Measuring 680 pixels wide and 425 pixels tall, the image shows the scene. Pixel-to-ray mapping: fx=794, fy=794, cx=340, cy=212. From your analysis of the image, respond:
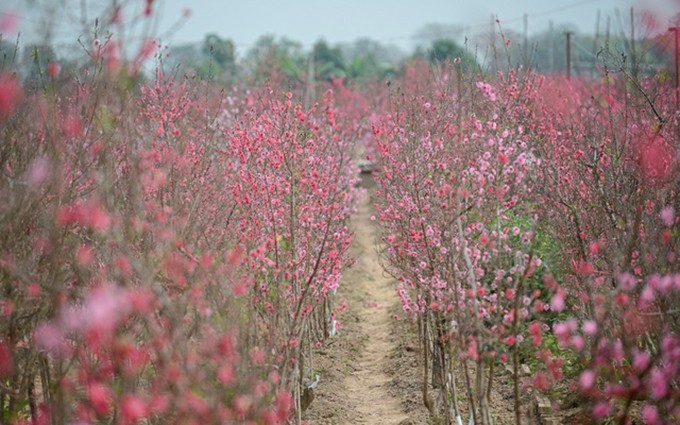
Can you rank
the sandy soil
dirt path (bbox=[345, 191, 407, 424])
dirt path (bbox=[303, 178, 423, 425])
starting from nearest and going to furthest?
the sandy soil → dirt path (bbox=[303, 178, 423, 425]) → dirt path (bbox=[345, 191, 407, 424])

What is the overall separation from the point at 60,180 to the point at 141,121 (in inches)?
214

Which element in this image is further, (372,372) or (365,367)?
(365,367)

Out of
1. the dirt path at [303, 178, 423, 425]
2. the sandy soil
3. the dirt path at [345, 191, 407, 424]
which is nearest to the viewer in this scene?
the sandy soil

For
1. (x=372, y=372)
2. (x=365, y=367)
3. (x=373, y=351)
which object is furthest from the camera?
(x=373, y=351)

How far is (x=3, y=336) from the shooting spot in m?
5.88

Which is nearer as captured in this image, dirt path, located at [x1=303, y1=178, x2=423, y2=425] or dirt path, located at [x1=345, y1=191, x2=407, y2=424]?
dirt path, located at [x1=303, y1=178, x2=423, y2=425]

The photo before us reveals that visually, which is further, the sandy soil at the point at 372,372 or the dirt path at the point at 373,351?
the dirt path at the point at 373,351

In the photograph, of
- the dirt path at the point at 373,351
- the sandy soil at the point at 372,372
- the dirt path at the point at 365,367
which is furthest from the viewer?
the dirt path at the point at 373,351

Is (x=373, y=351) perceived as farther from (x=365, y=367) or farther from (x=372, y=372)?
(x=372, y=372)

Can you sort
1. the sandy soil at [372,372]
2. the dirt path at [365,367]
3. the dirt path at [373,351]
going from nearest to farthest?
the sandy soil at [372,372]
the dirt path at [365,367]
the dirt path at [373,351]

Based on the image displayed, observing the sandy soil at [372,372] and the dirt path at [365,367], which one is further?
the dirt path at [365,367]

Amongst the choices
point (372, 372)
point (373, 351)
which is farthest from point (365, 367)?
point (373, 351)

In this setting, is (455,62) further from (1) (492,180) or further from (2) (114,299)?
(2) (114,299)

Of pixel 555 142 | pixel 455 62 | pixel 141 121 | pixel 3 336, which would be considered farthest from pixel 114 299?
pixel 555 142
